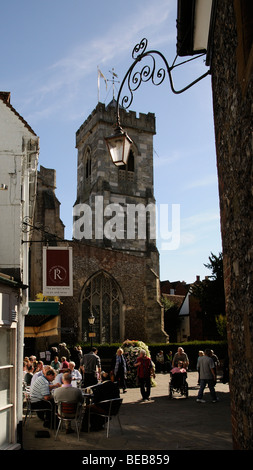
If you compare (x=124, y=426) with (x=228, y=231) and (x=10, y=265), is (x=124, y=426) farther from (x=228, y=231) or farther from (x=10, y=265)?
(x=228, y=231)

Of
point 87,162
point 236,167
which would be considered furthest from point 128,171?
point 236,167

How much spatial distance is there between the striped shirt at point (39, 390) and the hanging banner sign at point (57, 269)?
308 centimetres

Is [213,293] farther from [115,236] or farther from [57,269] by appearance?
[57,269]

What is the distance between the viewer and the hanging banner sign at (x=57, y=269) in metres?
11.6

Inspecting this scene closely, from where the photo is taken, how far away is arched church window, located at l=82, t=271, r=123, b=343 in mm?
27422

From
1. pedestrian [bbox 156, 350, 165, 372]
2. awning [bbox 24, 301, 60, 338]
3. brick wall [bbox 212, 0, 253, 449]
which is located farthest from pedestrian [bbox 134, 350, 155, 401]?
pedestrian [bbox 156, 350, 165, 372]

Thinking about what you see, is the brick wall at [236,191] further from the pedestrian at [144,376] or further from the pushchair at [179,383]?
the pushchair at [179,383]

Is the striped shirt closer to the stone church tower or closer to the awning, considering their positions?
the awning

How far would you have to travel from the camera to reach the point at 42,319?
16.1 meters

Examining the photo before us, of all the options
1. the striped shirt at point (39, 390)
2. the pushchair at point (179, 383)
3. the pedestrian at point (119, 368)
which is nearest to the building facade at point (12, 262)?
the striped shirt at point (39, 390)

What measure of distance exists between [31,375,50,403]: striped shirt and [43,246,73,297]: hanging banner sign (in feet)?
10.1

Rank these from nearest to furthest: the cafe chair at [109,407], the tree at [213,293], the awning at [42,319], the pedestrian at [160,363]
A: 1. the cafe chair at [109,407]
2. the awning at [42,319]
3. the pedestrian at [160,363]
4. the tree at [213,293]

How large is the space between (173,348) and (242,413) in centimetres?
2384

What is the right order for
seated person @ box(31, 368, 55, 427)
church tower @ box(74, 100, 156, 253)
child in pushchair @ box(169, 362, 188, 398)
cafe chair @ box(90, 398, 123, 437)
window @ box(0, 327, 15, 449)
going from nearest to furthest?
window @ box(0, 327, 15, 449), cafe chair @ box(90, 398, 123, 437), seated person @ box(31, 368, 55, 427), child in pushchair @ box(169, 362, 188, 398), church tower @ box(74, 100, 156, 253)
